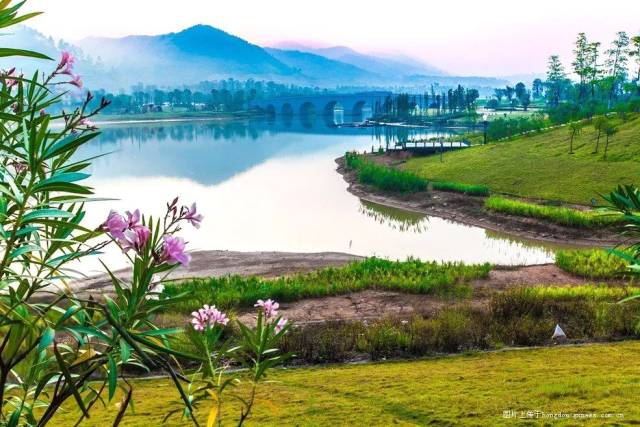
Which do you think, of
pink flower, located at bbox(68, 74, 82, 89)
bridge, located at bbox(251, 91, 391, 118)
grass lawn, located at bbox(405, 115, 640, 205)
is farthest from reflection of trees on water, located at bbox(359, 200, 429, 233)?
bridge, located at bbox(251, 91, 391, 118)

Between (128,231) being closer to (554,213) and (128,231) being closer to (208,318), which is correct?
(208,318)


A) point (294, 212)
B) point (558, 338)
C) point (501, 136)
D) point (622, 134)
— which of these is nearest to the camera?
point (558, 338)

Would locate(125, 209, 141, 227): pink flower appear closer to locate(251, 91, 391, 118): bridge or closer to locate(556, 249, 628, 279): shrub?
locate(556, 249, 628, 279): shrub

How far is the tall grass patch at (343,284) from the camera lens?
11.6 metres

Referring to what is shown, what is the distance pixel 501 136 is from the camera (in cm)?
4228

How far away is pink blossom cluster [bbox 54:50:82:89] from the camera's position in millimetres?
2988

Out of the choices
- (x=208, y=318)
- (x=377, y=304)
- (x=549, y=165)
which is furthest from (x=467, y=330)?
(x=549, y=165)

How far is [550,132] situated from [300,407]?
3562 cm

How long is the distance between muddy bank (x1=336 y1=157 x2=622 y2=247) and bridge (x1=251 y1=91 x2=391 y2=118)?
8507 centimetres

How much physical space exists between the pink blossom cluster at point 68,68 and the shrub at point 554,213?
1752 centimetres

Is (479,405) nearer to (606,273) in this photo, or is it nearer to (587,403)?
(587,403)

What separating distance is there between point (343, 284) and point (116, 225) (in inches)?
424

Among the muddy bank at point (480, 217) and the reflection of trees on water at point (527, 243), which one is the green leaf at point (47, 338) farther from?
the muddy bank at point (480, 217)

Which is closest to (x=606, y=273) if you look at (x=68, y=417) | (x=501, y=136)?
(x=68, y=417)
